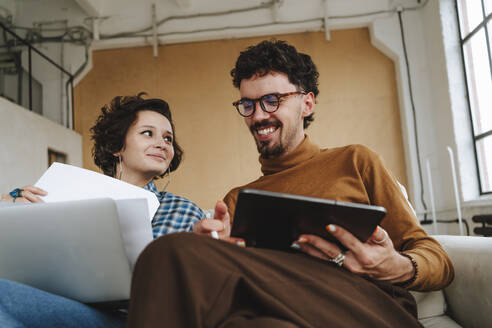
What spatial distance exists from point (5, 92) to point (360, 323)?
232 inches

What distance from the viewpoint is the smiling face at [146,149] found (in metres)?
1.64

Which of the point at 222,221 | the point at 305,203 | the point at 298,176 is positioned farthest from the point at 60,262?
the point at 298,176

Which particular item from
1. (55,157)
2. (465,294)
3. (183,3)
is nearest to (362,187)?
(465,294)

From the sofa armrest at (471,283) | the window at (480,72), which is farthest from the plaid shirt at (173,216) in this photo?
the window at (480,72)

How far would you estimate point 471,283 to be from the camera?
1107 mm

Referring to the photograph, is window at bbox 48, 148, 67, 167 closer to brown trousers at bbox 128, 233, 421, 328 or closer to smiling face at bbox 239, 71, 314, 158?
smiling face at bbox 239, 71, 314, 158

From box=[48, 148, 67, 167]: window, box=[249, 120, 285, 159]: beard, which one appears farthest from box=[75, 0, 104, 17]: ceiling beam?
box=[249, 120, 285, 159]: beard

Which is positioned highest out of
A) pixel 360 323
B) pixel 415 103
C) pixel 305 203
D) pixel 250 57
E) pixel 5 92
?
pixel 5 92

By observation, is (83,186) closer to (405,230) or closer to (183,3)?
(405,230)

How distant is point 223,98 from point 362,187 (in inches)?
171

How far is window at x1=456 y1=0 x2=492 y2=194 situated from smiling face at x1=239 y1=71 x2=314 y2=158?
319 cm

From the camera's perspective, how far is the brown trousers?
0.58 meters

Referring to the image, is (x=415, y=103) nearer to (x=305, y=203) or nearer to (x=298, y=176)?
(x=298, y=176)

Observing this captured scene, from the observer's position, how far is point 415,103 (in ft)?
16.4
